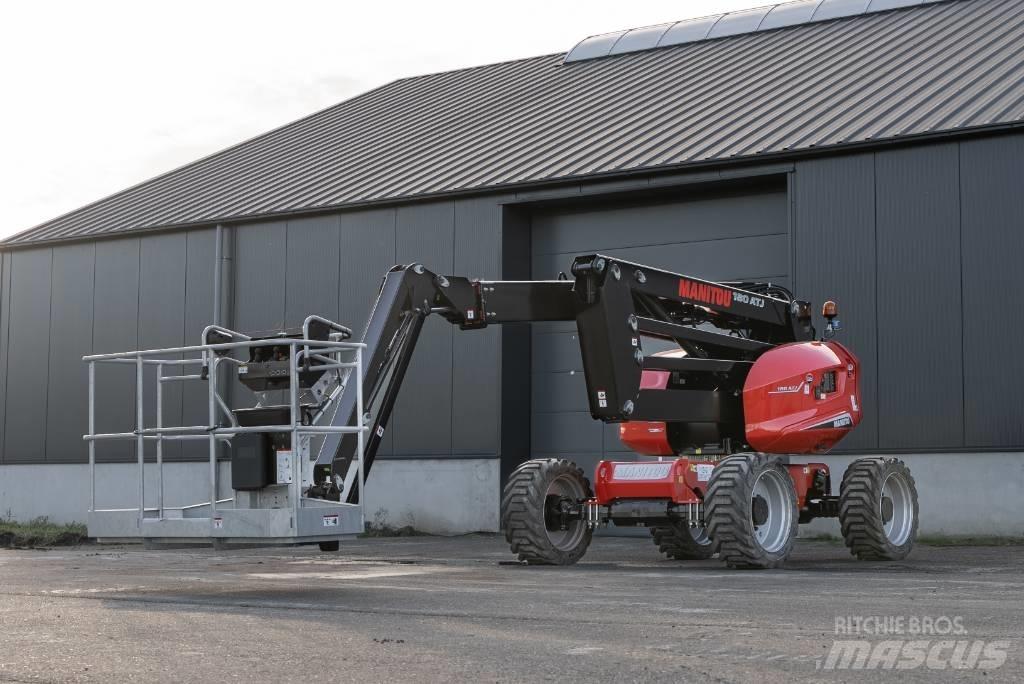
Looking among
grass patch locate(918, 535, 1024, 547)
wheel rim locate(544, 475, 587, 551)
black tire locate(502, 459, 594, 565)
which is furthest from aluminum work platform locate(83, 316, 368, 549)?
grass patch locate(918, 535, 1024, 547)

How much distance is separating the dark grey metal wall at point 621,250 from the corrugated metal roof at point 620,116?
0.98 metres

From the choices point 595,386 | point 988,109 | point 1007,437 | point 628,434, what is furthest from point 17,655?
point 988,109

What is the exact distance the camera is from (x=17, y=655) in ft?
24.3

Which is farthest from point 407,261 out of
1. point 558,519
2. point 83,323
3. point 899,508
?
point 899,508

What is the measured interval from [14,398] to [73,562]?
544 inches

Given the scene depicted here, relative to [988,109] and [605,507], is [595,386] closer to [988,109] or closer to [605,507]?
[605,507]

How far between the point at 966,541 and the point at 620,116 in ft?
36.6

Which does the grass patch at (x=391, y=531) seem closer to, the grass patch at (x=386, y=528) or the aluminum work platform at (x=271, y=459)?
the grass patch at (x=386, y=528)

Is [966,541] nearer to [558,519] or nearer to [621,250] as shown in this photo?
[558,519]

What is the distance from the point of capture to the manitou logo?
14961 mm

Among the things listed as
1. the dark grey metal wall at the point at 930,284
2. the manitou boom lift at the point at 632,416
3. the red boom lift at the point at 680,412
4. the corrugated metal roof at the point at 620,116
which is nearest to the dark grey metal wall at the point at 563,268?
the dark grey metal wall at the point at 930,284

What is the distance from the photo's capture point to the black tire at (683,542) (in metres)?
16.0

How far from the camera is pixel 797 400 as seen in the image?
15078 millimetres

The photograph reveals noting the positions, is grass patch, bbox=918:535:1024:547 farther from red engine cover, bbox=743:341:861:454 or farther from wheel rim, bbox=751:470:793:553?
wheel rim, bbox=751:470:793:553
